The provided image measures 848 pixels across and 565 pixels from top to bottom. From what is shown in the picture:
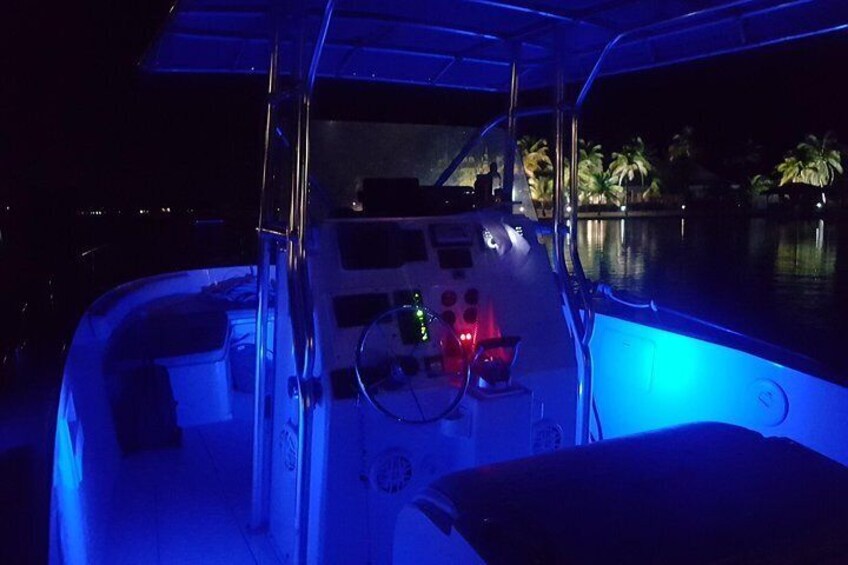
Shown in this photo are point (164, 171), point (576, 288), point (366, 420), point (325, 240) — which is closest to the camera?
point (366, 420)

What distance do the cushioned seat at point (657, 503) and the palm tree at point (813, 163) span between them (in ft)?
216

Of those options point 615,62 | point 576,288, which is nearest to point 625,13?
point 615,62

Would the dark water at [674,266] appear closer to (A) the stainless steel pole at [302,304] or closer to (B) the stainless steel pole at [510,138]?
(B) the stainless steel pole at [510,138]

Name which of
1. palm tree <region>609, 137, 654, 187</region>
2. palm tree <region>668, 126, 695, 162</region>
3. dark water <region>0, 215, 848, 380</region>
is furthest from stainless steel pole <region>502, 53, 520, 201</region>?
palm tree <region>668, 126, 695, 162</region>

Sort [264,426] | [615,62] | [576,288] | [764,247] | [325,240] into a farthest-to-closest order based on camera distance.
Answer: [764,247]
[615,62]
[576,288]
[264,426]
[325,240]

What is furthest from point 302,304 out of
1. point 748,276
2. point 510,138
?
point 748,276

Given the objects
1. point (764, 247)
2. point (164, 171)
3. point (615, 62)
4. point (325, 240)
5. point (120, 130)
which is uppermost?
point (120, 130)

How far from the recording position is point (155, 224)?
91.4 feet

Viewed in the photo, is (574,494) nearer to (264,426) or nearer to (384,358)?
(384,358)

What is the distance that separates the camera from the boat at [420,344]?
2.40 meters

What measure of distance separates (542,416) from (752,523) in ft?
5.42

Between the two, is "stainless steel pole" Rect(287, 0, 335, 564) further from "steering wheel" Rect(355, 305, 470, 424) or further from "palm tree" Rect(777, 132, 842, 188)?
"palm tree" Rect(777, 132, 842, 188)

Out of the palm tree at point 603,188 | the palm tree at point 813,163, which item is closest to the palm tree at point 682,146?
the palm tree at point 813,163

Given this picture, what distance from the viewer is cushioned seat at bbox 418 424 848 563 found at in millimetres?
1104
